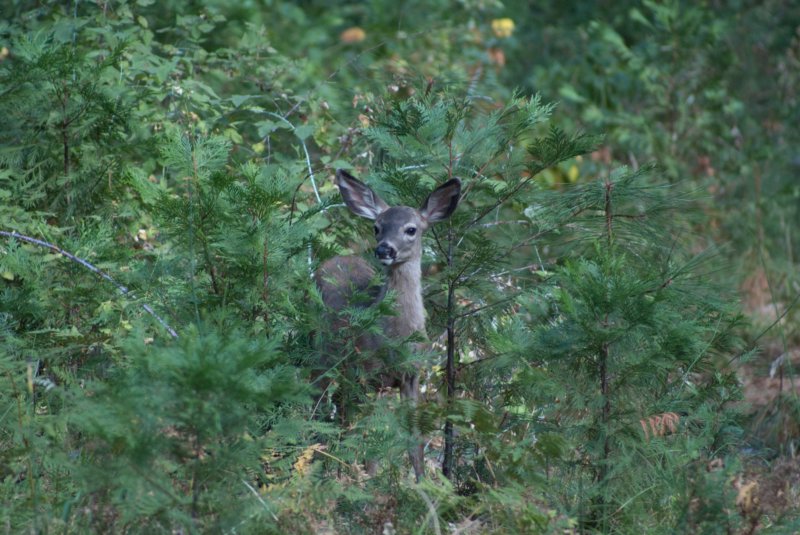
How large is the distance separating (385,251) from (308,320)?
0.98 metres

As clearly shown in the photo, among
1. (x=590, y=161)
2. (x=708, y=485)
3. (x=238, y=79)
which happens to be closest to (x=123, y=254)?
(x=238, y=79)

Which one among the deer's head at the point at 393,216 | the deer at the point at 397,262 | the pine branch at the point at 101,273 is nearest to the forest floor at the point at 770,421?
the deer at the point at 397,262

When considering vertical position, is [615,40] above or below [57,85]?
below

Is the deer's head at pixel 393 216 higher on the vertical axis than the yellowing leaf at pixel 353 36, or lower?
higher

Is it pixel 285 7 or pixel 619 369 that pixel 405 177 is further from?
pixel 285 7

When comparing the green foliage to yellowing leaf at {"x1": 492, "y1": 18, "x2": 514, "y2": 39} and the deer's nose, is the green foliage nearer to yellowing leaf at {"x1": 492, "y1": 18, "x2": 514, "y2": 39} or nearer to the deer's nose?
the deer's nose

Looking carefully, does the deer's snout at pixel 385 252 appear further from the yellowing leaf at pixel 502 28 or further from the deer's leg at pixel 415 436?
the yellowing leaf at pixel 502 28

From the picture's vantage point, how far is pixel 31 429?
14.1ft

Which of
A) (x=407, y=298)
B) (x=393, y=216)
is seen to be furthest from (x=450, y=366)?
(x=393, y=216)

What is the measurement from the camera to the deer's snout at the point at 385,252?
5547mm

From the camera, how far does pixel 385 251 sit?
18.2 feet

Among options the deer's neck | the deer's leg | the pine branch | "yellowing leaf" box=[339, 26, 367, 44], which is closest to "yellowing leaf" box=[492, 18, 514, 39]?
"yellowing leaf" box=[339, 26, 367, 44]

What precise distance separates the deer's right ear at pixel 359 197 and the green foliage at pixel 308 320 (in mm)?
220

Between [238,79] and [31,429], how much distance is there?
354 cm
